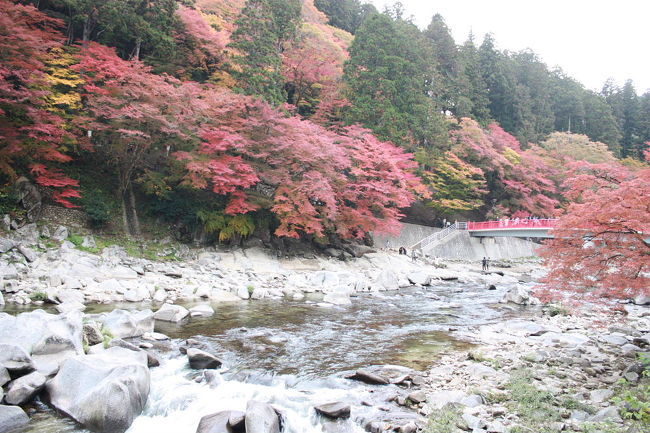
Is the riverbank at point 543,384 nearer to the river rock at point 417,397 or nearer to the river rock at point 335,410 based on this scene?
the river rock at point 417,397

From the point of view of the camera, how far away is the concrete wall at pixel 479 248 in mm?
27359

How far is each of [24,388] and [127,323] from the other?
2.90 meters

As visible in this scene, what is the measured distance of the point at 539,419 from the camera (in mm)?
4641

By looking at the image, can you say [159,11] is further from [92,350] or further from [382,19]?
[92,350]

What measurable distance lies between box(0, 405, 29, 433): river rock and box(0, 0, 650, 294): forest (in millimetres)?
8029

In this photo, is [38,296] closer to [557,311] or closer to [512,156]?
[557,311]

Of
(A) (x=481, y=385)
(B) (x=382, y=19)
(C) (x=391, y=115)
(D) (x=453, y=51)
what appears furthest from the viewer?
(D) (x=453, y=51)

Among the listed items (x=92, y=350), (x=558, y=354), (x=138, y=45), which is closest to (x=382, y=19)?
(x=138, y=45)

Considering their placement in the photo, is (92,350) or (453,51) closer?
(92,350)

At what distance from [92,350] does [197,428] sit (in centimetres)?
279

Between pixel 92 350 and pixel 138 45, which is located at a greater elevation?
pixel 138 45

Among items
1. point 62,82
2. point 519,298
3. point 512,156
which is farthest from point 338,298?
point 512,156

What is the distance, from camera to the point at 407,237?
87.9ft

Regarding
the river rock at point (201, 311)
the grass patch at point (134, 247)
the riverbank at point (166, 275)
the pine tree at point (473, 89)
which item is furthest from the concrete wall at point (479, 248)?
the river rock at point (201, 311)
